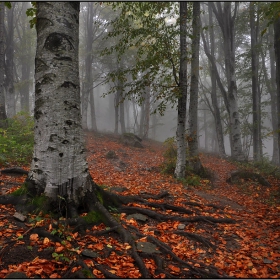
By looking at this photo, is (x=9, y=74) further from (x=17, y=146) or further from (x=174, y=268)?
(x=174, y=268)

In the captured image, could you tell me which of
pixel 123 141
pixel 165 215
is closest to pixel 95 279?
pixel 165 215

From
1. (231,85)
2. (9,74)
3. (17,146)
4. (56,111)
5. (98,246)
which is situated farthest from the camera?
(9,74)

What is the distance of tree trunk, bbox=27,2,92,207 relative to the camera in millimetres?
4000

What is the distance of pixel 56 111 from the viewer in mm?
4004

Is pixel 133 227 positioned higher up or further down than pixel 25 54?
further down

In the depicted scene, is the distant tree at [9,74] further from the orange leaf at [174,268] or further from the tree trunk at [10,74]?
the orange leaf at [174,268]

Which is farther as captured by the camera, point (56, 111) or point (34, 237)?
point (56, 111)

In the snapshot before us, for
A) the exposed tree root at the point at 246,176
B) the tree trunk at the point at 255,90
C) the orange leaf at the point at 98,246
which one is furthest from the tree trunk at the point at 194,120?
the orange leaf at the point at 98,246

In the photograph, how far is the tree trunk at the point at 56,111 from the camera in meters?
4.00

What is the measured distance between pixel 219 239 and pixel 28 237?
12.2 ft

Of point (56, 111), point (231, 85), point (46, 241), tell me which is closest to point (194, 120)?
point (231, 85)

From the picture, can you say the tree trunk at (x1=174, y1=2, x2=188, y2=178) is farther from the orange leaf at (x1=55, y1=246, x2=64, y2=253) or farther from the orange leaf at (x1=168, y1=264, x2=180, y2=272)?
the orange leaf at (x1=55, y1=246, x2=64, y2=253)

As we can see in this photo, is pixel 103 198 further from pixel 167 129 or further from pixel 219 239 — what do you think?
pixel 167 129

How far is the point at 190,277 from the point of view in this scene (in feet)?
11.0
